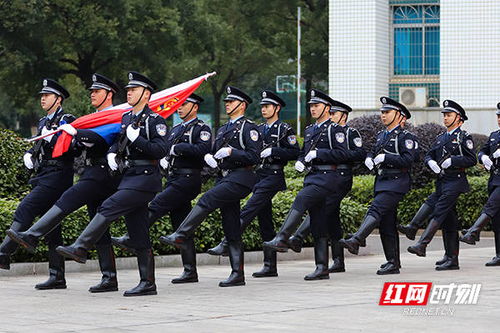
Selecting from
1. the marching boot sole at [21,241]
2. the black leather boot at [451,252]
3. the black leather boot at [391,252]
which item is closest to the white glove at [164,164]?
the marching boot sole at [21,241]

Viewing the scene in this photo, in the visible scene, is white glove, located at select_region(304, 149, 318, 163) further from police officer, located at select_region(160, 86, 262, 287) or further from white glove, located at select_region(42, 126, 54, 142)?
white glove, located at select_region(42, 126, 54, 142)

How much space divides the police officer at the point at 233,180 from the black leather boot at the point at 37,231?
130cm

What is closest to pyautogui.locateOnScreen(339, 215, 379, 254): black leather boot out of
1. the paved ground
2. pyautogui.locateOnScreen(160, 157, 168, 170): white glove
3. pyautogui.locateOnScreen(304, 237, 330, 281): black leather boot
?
pyautogui.locateOnScreen(304, 237, 330, 281): black leather boot

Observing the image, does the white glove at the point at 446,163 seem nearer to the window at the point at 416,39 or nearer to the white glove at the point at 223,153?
the white glove at the point at 223,153

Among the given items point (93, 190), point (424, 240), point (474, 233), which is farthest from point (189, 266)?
point (474, 233)

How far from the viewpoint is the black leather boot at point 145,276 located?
36.0 ft

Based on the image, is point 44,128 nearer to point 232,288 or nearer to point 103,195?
point 103,195

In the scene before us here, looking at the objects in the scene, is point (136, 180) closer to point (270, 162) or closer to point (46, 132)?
point (46, 132)

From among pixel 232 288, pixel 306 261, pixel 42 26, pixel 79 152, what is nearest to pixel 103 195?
pixel 79 152

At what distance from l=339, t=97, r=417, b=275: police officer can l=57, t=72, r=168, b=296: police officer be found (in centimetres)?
275

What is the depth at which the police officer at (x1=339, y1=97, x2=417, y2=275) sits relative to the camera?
43.1ft

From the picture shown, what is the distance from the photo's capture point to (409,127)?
21.3 meters

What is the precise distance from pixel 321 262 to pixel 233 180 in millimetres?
1532

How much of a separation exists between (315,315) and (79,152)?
3.25 m
